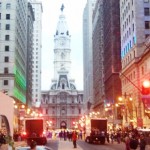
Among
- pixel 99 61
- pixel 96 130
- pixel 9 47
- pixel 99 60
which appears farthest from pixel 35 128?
pixel 99 60

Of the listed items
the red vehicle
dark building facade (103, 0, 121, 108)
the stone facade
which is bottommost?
the red vehicle

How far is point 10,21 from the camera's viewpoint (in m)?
100

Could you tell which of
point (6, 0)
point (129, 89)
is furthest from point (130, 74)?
point (6, 0)

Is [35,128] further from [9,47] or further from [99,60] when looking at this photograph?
[99,60]

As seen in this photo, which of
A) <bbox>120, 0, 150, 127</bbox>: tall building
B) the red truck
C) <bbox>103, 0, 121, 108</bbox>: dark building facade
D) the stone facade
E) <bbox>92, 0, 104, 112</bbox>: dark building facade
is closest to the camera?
the red truck

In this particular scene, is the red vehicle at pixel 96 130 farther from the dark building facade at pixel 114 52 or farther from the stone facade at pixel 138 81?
the dark building facade at pixel 114 52

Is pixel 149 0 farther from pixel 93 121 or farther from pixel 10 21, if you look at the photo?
pixel 10 21

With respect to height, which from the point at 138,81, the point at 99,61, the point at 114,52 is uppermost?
the point at 99,61

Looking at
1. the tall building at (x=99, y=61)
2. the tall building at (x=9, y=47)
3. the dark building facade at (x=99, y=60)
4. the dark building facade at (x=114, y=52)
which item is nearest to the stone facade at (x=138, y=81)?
the dark building facade at (x=114, y=52)

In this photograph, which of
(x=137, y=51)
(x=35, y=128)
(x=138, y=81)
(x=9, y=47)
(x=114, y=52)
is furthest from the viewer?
(x=114, y=52)

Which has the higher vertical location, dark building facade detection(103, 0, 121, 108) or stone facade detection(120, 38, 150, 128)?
dark building facade detection(103, 0, 121, 108)

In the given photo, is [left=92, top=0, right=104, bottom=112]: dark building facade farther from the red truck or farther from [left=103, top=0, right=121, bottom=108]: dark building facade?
the red truck

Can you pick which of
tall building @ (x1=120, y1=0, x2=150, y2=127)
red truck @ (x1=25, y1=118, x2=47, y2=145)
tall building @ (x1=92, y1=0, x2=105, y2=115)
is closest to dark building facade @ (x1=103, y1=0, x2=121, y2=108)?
tall building @ (x1=120, y1=0, x2=150, y2=127)

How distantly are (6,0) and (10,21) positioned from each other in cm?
596
